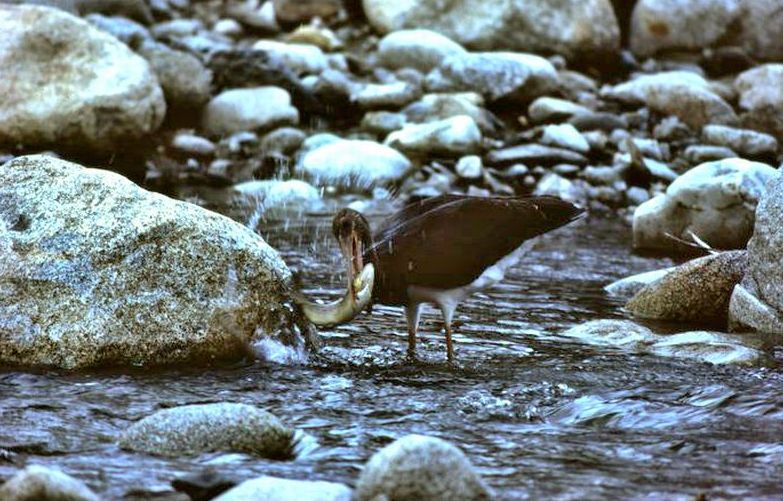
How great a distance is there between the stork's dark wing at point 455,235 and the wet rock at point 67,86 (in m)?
6.37

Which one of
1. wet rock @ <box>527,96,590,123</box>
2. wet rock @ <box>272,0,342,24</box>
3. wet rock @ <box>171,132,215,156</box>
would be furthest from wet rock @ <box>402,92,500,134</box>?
wet rock @ <box>272,0,342,24</box>

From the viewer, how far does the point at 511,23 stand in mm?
17688

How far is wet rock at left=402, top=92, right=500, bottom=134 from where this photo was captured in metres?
14.5

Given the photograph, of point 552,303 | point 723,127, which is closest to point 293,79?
point 723,127

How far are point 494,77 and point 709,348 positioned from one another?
895cm

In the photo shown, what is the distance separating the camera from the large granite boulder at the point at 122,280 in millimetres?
6199

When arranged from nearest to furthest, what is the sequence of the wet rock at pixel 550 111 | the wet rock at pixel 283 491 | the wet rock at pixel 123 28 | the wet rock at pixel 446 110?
the wet rock at pixel 283 491
the wet rock at pixel 446 110
the wet rock at pixel 550 111
the wet rock at pixel 123 28

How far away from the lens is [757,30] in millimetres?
19484

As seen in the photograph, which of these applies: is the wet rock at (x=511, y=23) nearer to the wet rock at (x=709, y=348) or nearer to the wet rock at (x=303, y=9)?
the wet rock at (x=303, y=9)

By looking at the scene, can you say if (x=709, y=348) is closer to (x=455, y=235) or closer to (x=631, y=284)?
(x=455, y=235)

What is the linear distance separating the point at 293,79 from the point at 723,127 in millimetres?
4998

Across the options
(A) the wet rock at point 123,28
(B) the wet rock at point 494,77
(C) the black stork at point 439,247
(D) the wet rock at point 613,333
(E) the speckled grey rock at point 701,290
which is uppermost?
(A) the wet rock at point 123,28

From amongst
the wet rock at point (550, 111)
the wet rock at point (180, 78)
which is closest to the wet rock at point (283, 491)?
the wet rock at point (180, 78)

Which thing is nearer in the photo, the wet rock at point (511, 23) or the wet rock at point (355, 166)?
the wet rock at point (355, 166)
